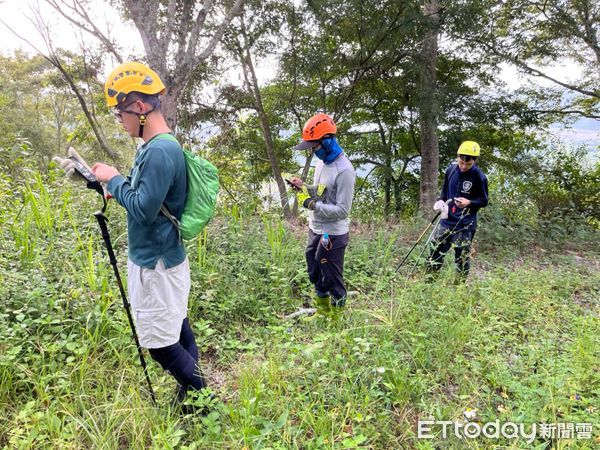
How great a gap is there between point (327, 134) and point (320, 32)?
5.69 meters

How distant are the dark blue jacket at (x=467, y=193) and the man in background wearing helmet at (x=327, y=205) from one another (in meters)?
1.75

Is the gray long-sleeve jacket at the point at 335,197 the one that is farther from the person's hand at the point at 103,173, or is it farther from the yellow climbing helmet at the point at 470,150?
the yellow climbing helmet at the point at 470,150

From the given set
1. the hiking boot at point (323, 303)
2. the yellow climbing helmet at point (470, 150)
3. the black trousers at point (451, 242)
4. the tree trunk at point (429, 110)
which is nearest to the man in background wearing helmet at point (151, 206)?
the hiking boot at point (323, 303)

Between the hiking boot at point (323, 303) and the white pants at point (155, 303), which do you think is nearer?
the white pants at point (155, 303)

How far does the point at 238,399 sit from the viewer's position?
7.30 feet

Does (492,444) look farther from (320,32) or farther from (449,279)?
(320,32)

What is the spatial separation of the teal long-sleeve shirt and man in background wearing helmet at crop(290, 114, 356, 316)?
→ 4.40 feet

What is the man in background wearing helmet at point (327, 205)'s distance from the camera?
2938 mm

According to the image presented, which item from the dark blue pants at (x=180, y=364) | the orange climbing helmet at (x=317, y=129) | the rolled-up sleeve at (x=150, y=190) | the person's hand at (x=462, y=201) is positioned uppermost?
the orange climbing helmet at (x=317, y=129)

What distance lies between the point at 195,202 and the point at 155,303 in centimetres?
56

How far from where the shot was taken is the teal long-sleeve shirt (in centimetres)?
168

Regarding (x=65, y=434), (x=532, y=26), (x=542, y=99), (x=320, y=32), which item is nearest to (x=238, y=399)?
(x=65, y=434)

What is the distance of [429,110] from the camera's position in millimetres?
7199

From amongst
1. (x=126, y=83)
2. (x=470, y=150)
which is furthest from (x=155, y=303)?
(x=470, y=150)
